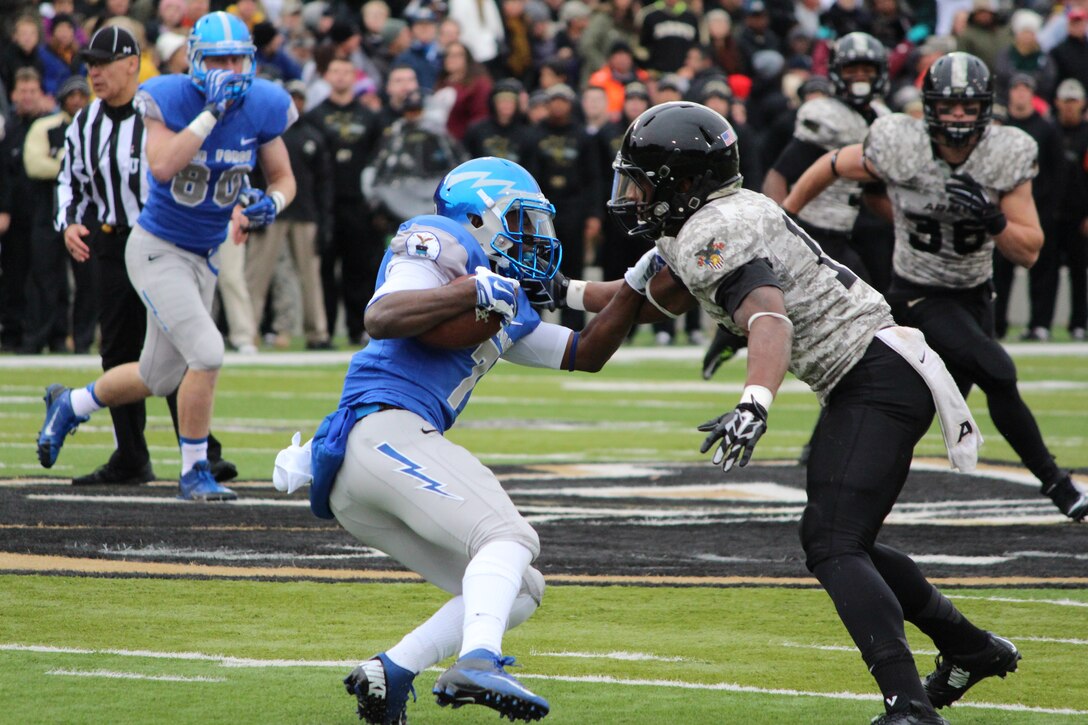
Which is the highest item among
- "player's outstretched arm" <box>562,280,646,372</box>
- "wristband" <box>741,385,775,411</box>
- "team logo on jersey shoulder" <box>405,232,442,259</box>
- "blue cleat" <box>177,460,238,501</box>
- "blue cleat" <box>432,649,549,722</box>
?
"team logo on jersey shoulder" <box>405,232,442,259</box>

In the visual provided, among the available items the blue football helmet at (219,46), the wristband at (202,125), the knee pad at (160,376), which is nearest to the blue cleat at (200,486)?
the knee pad at (160,376)

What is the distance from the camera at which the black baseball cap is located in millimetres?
7891

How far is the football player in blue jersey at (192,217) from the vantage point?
→ 739 centimetres

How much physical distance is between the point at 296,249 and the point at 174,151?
821 centimetres

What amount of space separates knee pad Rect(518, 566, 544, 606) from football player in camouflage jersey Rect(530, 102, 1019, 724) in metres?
0.64

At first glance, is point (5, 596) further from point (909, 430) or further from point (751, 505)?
point (751, 505)

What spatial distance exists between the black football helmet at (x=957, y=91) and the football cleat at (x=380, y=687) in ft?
12.7

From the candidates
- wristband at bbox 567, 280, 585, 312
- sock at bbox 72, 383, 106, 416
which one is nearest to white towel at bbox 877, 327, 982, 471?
wristband at bbox 567, 280, 585, 312

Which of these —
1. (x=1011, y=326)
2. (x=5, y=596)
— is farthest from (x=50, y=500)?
(x=1011, y=326)

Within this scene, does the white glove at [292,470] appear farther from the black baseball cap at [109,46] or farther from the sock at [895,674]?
the black baseball cap at [109,46]

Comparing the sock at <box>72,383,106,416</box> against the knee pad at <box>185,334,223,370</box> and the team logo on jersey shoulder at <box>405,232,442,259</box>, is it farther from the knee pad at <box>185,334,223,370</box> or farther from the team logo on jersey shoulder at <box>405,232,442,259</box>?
the team logo on jersey shoulder at <box>405,232,442,259</box>

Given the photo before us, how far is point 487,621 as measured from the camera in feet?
12.5

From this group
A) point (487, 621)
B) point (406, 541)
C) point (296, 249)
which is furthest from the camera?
point (296, 249)

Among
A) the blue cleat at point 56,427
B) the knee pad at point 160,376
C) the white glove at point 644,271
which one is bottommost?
the blue cleat at point 56,427
